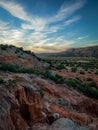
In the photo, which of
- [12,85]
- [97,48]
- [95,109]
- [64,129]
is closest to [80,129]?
[64,129]

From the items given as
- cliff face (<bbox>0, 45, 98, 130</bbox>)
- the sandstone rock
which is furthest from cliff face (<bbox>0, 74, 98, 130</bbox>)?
the sandstone rock

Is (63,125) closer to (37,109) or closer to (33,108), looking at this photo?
(37,109)

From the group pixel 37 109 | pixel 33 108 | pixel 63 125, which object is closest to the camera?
pixel 63 125

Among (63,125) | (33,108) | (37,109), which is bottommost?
(63,125)

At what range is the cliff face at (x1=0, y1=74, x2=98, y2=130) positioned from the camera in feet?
30.6

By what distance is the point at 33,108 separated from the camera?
12141mm

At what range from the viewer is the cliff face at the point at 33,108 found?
30.6 ft

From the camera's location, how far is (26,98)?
12469mm

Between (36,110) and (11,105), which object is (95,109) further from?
(11,105)

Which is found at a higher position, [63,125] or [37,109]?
[37,109]

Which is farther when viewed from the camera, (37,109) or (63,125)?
(37,109)

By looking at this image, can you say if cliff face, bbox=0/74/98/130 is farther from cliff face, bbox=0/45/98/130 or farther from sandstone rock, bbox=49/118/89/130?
sandstone rock, bbox=49/118/89/130

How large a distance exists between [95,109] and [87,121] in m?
4.06

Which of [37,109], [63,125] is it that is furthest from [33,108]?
[63,125]
